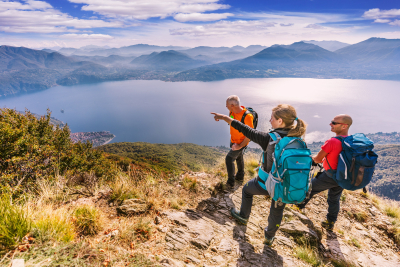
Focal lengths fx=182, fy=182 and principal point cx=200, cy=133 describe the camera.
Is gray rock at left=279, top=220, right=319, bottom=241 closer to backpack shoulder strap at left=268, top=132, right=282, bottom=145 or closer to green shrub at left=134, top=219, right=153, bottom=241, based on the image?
backpack shoulder strap at left=268, top=132, right=282, bottom=145

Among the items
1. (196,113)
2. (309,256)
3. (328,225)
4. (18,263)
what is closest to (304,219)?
(328,225)

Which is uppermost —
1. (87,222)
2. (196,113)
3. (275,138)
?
(275,138)

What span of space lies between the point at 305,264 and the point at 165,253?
6.35 ft

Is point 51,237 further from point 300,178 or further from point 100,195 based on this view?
point 300,178

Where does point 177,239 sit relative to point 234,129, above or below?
below

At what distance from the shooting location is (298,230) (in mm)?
3225

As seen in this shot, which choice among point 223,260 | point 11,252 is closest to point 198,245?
point 223,260

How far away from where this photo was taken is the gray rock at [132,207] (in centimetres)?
297

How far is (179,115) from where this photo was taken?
401 feet

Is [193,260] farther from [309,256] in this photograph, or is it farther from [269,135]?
[269,135]

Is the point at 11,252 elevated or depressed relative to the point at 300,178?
depressed

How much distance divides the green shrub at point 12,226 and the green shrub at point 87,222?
1.72ft

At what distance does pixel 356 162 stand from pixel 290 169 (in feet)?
4.40

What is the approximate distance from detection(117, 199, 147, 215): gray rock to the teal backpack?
210 cm
